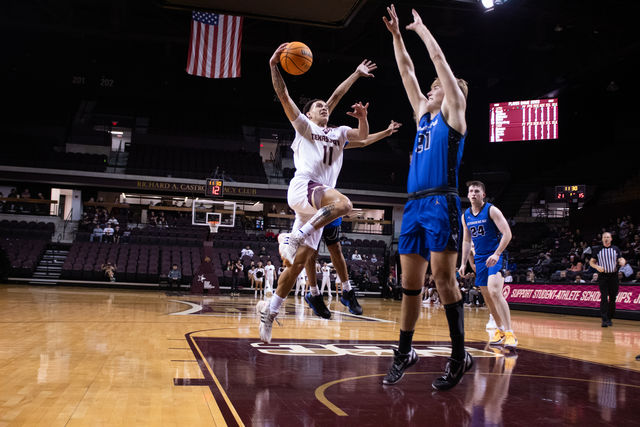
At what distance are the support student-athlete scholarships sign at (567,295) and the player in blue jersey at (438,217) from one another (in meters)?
10.4

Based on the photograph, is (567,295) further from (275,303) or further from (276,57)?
(276,57)

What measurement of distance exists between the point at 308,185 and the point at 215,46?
14.1 meters

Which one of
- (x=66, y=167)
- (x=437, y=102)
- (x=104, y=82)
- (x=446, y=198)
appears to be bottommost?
(x=446, y=198)

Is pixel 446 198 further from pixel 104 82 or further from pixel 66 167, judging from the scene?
pixel 104 82

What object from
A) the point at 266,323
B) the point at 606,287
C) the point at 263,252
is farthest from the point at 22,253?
the point at 606,287

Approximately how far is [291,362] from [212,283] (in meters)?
14.8

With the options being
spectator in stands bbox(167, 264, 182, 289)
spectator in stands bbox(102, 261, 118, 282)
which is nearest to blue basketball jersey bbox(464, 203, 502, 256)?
spectator in stands bbox(167, 264, 182, 289)

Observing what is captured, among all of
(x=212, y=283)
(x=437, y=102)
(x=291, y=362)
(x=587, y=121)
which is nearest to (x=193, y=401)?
(x=291, y=362)

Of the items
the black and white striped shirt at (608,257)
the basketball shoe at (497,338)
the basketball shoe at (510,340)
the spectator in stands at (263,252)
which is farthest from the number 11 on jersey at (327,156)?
the spectator in stands at (263,252)

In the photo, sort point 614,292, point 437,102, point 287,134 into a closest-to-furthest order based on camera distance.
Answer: point 437,102 → point 614,292 → point 287,134

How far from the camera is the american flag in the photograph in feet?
56.9

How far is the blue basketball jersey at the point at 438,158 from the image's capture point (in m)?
4.03

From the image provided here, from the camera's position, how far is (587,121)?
28969 millimetres

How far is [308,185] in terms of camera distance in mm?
4941
